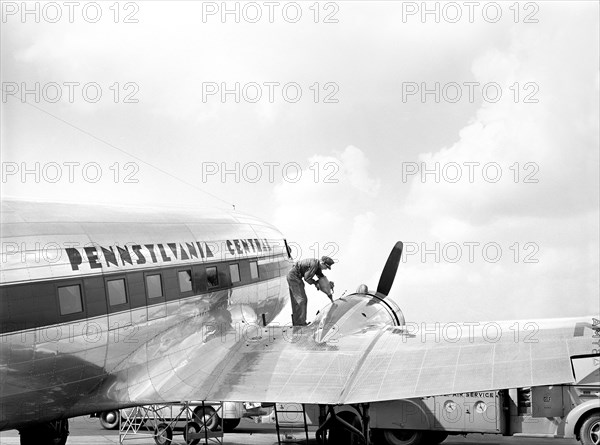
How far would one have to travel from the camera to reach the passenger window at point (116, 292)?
11805 millimetres

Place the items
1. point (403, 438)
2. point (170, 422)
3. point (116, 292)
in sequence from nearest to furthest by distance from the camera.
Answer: point (116, 292), point (170, 422), point (403, 438)

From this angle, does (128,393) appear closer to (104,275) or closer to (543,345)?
(104,275)

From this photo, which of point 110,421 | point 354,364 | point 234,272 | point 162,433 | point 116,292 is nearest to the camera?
point 116,292

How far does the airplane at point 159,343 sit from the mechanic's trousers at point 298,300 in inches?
34.8

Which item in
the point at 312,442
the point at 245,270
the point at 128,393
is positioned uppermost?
the point at 245,270

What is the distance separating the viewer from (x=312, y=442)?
58.9ft

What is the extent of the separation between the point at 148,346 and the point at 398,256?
8280 mm

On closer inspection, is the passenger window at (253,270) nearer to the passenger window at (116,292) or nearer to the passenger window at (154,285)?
the passenger window at (154,285)

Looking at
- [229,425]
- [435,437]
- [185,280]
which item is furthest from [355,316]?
[229,425]

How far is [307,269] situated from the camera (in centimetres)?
1666

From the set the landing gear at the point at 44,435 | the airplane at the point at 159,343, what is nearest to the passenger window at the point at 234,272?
the airplane at the point at 159,343

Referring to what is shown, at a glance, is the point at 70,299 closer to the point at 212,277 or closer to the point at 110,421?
the point at 212,277

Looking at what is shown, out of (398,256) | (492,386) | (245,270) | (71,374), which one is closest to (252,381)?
(71,374)

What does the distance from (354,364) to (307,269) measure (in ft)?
14.6
